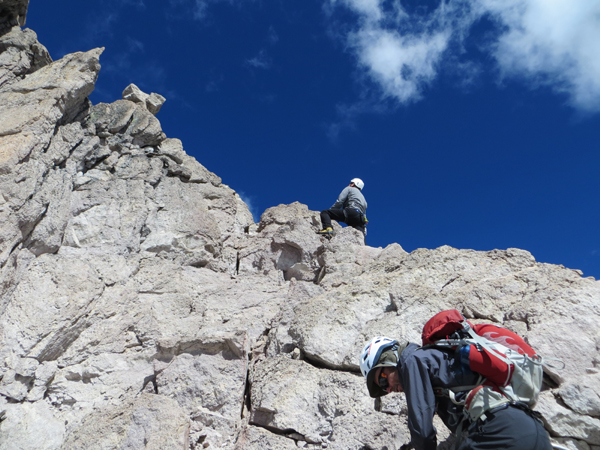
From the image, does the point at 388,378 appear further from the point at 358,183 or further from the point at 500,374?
the point at 358,183

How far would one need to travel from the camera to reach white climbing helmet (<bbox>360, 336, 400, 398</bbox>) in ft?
17.3

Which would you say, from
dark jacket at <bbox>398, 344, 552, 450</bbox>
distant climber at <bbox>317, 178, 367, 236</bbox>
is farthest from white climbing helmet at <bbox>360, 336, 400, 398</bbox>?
distant climber at <bbox>317, 178, 367, 236</bbox>

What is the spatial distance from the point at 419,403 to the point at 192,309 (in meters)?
5.91

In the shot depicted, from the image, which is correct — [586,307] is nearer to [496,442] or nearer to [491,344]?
[491,344]

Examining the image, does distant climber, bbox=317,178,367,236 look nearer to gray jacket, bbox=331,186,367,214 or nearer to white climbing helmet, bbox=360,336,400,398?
gray jacket, bbox=331,186,367,214

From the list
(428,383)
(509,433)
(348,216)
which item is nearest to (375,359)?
(428,383)

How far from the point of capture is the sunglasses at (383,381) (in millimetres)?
5266

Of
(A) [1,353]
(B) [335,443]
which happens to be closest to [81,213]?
(A) [1,353]

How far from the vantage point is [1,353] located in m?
7.43

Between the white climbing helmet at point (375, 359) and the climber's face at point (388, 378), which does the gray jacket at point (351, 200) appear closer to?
the white climbing helmet at point (375, 359)

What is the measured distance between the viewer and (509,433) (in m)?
4.18

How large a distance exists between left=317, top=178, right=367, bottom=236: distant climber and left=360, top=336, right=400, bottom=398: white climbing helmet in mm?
7061

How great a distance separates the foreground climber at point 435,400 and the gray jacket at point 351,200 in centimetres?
824

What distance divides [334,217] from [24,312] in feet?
26.5
